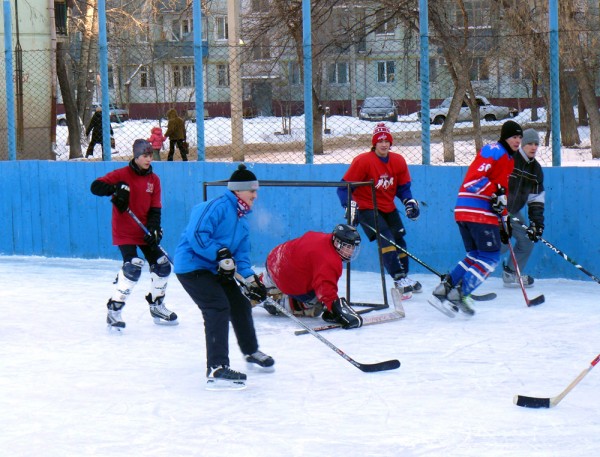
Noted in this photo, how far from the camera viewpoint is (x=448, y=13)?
14172 millimetres

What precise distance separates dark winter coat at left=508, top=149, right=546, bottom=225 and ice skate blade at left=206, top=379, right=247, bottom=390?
3550 mm

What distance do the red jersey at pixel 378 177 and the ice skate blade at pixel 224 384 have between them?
2.97 metres

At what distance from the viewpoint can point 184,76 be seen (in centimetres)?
1085

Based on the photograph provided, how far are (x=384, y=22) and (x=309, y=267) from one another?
8032mm

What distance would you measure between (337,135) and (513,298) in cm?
253

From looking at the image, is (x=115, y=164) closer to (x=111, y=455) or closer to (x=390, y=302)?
(x=390, y=302)

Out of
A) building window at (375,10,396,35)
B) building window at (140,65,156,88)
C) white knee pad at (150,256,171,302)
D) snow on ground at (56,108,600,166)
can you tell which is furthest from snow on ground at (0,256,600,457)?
Answer: building window at (375,10,396,35)

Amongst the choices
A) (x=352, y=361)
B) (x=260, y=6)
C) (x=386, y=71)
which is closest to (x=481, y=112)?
(x=386, y=71)

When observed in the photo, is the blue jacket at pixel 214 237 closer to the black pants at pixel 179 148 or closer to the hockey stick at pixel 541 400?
the hockey stick at pixel 541 400

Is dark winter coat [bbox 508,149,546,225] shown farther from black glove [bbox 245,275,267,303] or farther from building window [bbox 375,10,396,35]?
building window [bbox 375,10,396,35]

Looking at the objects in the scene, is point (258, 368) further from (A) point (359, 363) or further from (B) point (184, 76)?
(B) point (184, 76)

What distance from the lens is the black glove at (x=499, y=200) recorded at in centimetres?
755

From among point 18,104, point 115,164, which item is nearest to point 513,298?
point 115,164

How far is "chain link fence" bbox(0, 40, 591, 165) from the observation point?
9695 millimetres
